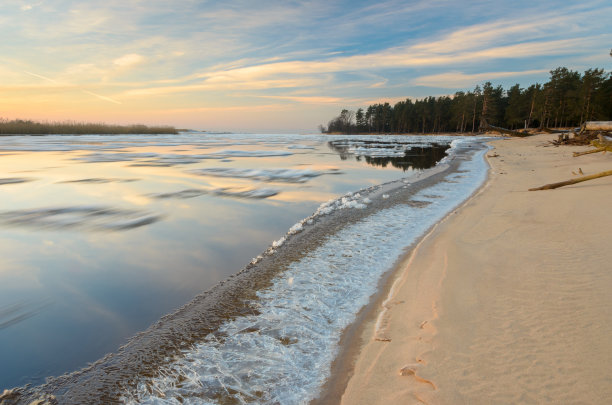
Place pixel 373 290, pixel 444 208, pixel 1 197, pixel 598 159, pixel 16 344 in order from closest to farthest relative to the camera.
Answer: pixel 16 344 → pixel 373 290 → pixel 444 208 → pixel 1 197 → pixel 598 159

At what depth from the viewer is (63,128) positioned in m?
52.0

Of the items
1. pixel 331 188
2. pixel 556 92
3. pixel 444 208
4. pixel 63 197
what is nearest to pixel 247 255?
pixel 444 208

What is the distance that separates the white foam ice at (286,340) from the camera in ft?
8.11

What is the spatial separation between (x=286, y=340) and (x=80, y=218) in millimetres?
7130

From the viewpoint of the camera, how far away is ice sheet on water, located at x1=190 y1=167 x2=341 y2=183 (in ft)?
45.6

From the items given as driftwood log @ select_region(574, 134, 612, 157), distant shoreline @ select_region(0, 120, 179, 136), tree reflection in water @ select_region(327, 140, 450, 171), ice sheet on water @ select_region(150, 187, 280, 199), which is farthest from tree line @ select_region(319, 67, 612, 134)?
distant shoreline @ select_region(0, 120, 179, 136)

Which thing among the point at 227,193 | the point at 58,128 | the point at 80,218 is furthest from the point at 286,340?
the point at 58,128

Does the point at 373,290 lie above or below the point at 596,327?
below

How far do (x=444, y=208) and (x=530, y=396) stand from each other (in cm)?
654

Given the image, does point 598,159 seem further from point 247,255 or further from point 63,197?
point 63,197

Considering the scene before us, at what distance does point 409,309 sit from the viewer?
342 centimetres

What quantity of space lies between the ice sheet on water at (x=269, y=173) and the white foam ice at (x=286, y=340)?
8722 mm

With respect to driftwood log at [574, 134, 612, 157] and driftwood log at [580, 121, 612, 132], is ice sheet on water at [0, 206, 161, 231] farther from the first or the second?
driftwood log at [580, 121, 612, 132]

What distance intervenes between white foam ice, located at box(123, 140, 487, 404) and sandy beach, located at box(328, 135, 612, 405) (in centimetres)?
31
